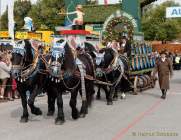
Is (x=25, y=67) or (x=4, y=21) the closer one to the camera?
(x=25, y=67)

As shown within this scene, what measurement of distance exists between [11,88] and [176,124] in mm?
6411

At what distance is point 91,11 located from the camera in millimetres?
36125

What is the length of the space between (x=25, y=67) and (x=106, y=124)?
84.4 inches

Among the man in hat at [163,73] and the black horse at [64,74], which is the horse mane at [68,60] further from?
the man in hat at [163,73]

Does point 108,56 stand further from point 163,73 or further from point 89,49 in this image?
point 163,73

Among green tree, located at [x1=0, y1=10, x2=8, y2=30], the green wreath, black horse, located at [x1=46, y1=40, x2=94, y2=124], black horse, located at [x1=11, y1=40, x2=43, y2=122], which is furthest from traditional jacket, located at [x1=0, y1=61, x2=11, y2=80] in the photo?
green tree, located at [x1=0, y1=10, x2=8, y2=30]

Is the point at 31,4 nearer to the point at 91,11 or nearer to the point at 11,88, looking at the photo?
the point at 91,11

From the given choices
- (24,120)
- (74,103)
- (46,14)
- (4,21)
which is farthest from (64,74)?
(4,21)

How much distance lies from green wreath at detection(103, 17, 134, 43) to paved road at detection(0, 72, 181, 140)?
4.14 m

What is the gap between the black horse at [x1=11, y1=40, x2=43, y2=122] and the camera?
981 centimetres

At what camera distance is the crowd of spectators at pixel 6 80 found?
1447 centimetres

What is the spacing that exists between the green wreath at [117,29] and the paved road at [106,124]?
414 centimetres

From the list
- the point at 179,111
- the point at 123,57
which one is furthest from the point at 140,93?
the point at 179,111

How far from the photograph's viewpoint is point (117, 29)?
58.0 feet
